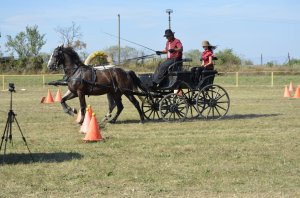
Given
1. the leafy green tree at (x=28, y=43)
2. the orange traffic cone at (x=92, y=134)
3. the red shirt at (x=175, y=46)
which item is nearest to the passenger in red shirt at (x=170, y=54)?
the red shirt at (x=175, y=46)

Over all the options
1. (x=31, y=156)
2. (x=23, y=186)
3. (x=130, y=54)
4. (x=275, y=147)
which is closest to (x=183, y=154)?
(x=275, y=147)

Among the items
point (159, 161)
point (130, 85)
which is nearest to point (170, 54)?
point (130, 85)

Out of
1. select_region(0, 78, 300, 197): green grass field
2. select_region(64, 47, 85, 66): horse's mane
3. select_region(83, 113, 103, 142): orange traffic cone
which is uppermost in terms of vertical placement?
select_region(64, 47, 85, 66): horse's mane

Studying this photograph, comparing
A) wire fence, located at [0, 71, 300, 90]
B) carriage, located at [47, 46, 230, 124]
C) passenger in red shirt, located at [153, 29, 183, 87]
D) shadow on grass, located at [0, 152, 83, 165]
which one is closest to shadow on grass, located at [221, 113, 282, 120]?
carriage, located at [47, 46, 230, 124]

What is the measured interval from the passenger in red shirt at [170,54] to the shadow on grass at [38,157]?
5.55 metres

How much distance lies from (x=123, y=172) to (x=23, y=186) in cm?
153

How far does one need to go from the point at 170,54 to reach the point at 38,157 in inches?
248

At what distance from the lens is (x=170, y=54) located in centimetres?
1468

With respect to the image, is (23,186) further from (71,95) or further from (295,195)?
(71,95)

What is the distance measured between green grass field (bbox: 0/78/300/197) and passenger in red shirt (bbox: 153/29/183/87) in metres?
1.40

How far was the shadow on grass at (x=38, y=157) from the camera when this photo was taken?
8.95 metres

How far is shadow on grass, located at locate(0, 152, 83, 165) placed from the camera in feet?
29.3

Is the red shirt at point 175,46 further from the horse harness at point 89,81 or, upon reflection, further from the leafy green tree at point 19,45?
the leafy green tree at point 19,45

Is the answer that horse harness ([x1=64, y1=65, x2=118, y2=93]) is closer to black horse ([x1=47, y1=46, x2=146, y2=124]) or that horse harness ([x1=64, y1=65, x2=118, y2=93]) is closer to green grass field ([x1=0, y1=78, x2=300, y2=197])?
black horse ([x1=47, y1=46, x2=146, y2=124])
